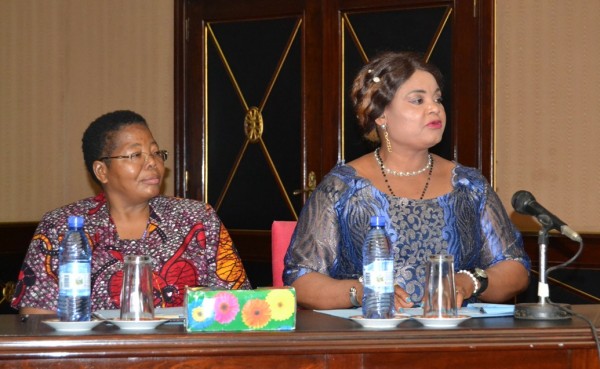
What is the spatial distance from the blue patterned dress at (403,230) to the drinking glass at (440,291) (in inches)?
27.3

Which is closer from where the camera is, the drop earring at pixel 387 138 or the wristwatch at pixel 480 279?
the wristwatch at pixel 480 279

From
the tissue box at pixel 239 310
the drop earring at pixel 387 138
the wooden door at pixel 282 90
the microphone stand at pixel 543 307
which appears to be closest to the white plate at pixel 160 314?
the tissue box at pixel 239 310

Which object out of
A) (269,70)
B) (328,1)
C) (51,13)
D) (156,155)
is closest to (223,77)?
(269,70)

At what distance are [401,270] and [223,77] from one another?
3.49 m

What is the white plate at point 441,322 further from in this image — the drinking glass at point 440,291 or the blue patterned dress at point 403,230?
the blue patterned dress at point 403,230

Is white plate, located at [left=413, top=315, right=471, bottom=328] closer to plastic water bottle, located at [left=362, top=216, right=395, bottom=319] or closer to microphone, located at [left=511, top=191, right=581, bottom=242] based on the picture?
plastic water bottle, located at [left=362, top=216, right=395, bottom=319]

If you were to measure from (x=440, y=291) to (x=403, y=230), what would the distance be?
30.3 inches

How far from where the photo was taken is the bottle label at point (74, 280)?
232 cm

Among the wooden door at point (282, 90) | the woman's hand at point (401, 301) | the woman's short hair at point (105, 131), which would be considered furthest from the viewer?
the wooden door at point (282, 90)

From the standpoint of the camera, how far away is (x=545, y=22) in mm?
5234

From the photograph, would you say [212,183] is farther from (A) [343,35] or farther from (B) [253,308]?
(B) [253,308]

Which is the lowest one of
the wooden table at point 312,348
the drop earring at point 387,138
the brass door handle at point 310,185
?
the wooden table at point 312,348

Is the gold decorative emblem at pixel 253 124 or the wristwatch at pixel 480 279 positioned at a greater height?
the gold decorative emblem at pixel 253 124

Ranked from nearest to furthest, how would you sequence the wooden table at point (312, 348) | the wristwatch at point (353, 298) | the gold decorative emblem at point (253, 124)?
the wooden table at point (312, 348) → the wristwatch at point (353, 298) → the gold decorative emblem at point (253, 124)
